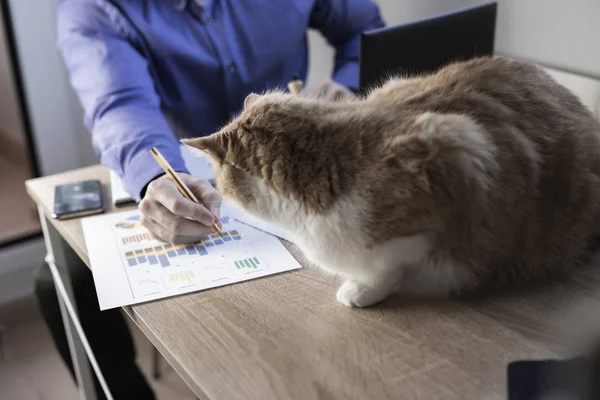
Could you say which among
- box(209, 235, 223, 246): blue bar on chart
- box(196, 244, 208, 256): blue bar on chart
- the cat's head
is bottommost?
box(196, 244, 208, 256): blue bar on chart

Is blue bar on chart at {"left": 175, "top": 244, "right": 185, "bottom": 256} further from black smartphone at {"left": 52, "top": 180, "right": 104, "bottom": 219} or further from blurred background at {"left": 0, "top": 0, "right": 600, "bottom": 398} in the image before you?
blurred background at {"left": 0, "top": 0, "right": 600, "bottom": 398}

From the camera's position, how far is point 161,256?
3.04 ft

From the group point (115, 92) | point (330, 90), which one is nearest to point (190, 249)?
point (115, 92)

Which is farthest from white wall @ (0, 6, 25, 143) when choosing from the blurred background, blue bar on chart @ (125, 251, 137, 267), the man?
blue bar on chart @ (125, 251, 137, 267)

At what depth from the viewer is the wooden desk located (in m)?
0.64

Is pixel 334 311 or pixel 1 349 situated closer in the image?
pixel 334 311

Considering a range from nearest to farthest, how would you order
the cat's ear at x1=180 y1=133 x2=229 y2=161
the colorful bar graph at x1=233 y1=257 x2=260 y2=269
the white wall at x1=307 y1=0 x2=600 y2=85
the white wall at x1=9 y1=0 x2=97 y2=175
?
the cat's ear at x1=180 y1=133 x2=229 y2=161 → the colorful bar graph at x1=233 y1=257 x2=260 y2=269 → the white wall at x1=307 y1=0 x2=600 y2=85 → the white wall at x1=9 y1=0 x2=97 y2=175

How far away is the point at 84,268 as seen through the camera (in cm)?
126

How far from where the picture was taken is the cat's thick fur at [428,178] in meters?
0.69

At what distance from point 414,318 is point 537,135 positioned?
268 millimetres

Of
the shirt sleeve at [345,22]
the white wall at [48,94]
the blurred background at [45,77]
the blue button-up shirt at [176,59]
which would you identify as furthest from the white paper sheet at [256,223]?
the white wall at [48,94]

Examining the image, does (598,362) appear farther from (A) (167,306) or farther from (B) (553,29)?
(B) (553,29)

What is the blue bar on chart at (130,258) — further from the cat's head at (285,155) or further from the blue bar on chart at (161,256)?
the cat's head at (285,155)

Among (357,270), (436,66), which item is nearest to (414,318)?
(357,270)
